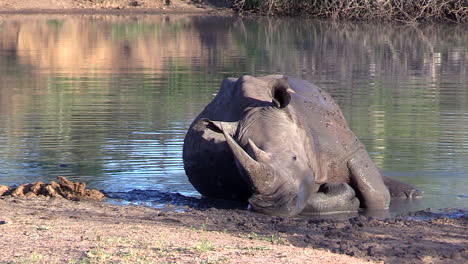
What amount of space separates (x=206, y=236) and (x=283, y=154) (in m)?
1.46

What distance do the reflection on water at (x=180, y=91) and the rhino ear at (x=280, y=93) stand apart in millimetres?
2125

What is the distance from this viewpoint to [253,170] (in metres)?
8.76

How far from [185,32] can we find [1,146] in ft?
81.8

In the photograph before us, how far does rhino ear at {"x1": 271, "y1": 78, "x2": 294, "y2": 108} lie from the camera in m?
9.72

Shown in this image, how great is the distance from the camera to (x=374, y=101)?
18.7 m

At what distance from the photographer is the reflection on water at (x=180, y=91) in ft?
42.2

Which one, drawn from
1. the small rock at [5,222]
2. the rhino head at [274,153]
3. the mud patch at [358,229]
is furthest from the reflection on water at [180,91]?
the small rock at [5,222]

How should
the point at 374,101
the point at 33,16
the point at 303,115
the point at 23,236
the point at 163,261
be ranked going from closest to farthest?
the point at 163,261 → the point at 23,236 → the point at 303,115 → the point at 374,101 → the point at 33,16

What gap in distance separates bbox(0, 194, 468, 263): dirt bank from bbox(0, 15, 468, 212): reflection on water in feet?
5.33

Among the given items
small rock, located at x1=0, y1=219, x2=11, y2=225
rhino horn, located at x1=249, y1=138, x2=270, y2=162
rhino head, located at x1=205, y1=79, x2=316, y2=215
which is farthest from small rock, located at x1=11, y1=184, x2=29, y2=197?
rhino horn, located at x1=249, y1=138, x2=270, y2=162

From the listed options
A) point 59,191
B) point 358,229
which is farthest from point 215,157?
point 358,229

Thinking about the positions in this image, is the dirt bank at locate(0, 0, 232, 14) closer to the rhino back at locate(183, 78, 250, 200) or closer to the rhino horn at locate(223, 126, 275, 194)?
the rhino back at locate(183, 78, 250, 200)

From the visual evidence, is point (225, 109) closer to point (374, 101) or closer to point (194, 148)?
point (194, 148)

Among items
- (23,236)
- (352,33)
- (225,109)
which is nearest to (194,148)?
(225,109)
